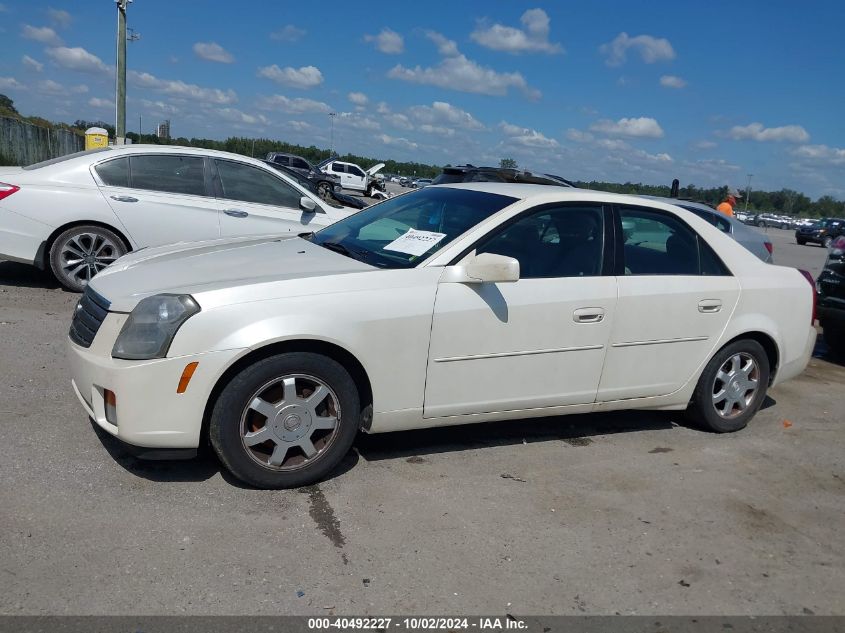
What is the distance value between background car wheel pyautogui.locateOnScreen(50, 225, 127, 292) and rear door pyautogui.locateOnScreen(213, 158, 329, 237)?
1140 millimetres

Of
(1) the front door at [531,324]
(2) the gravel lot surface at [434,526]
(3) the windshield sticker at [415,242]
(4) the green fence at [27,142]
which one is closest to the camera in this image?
(2) the gravel lot surface at [434,526]

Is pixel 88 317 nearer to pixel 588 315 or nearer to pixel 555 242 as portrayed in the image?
pixel 555 242

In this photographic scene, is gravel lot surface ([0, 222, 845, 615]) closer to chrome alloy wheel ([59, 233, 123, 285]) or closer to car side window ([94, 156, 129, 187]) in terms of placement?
chrome alloy wheel ([59, 233, 123, 285])

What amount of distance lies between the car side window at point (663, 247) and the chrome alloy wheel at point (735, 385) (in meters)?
0.66

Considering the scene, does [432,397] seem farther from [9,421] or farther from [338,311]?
[9,421]

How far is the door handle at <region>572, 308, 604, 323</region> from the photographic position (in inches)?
180

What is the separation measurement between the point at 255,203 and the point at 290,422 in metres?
4.98

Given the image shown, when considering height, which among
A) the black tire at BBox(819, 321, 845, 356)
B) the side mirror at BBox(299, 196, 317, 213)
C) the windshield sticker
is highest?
the windshield sticker

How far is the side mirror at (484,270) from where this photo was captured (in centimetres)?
411

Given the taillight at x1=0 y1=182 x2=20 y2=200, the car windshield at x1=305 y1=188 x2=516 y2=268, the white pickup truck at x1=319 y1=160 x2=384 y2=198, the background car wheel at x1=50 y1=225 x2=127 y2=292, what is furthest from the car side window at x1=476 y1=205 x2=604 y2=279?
the white pickup truck at x1=319 y1=160 x2=384 y2=198

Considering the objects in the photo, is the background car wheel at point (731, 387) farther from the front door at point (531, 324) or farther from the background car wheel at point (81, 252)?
the background car wheel at point (81, 252)

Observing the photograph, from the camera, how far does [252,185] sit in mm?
8453

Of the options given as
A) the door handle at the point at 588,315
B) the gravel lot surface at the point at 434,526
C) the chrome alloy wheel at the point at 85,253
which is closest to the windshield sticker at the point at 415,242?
the door handle at the point at 588,315

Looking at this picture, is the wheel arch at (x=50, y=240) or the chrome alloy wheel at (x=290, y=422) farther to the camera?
the wheel arch at (x=50, y=240)
